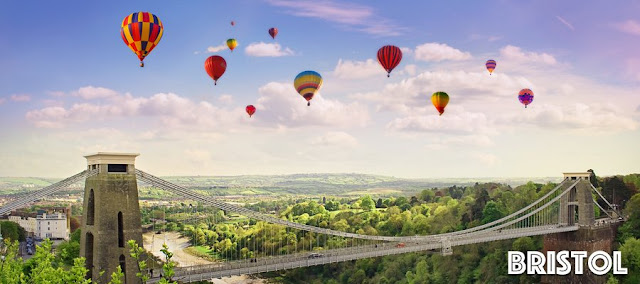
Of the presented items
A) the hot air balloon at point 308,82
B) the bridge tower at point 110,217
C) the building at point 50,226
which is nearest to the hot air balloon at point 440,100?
the hot air balloon at point 308,82

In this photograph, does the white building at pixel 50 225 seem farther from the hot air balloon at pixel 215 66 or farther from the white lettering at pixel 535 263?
the white lettering at pixel 535 263

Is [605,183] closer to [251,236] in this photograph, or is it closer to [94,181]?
[251,236]

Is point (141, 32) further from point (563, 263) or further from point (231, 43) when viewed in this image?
point (563, 263)

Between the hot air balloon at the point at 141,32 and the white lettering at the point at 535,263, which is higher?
the hot air balloon at the point at 141,32

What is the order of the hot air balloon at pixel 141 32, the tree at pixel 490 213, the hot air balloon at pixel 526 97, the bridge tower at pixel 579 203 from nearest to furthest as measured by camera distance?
the hot air balloon at pixel 141 32
the bridge tower at pixel 579 203
the hot air balloon at pixel 526 97
the tree at pixel 490 213

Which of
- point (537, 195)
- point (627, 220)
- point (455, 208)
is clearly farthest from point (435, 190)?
point (627, 220)

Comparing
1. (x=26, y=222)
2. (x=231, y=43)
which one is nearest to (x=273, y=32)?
(x=231, y=43)
